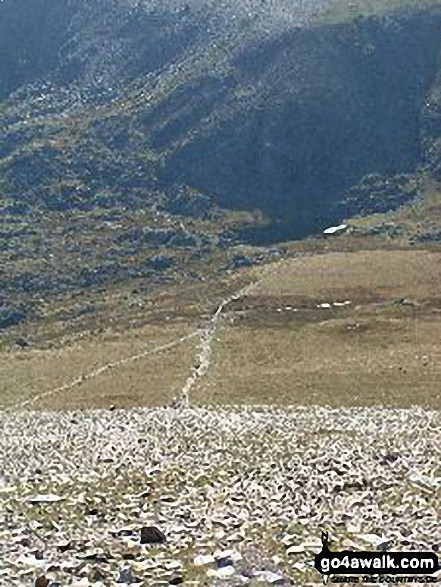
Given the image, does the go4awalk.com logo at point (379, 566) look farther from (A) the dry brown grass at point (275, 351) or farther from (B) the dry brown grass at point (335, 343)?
(A) the dry brown grass at point (275, 351)

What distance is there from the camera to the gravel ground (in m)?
20.1

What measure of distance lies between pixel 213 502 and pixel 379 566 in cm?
921

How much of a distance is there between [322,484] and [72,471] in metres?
9.65

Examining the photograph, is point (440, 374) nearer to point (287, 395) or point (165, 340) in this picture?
point (287, 395)

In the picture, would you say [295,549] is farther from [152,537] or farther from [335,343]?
[335,343]

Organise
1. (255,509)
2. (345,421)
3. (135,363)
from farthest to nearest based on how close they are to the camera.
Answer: (135,363) < (345,421) < (255,509)

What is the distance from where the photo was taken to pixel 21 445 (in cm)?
4641

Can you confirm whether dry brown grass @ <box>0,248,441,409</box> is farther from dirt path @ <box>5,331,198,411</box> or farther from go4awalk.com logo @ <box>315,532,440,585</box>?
go4awalk.com logo @ <box>315,532,440,585</box>

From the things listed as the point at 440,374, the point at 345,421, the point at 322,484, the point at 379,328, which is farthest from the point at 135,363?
the point at 322,484

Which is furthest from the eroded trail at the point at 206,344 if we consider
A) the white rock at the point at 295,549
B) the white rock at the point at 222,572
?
the white rock at the point at 222,572

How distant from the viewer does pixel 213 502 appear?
26984 mm

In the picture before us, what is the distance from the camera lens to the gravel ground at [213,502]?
20.1 metres

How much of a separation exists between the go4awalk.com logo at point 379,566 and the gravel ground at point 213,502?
0.44m

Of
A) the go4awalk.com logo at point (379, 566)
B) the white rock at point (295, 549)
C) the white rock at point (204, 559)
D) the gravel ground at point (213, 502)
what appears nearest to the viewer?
the go4awalk.com logo at point (379, 566)
